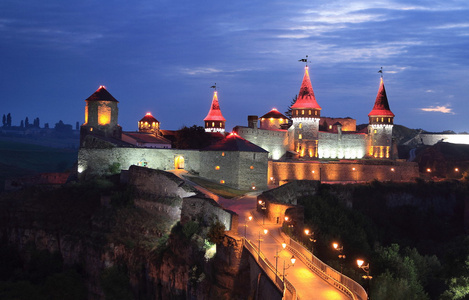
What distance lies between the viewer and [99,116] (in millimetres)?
47969

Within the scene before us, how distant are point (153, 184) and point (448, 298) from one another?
2076 centimetres

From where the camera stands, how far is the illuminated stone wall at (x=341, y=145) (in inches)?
2259

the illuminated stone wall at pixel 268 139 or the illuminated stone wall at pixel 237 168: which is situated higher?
the illuminated stone wall at pixel 268 139

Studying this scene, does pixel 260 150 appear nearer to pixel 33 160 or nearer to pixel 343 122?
pixel 343 122

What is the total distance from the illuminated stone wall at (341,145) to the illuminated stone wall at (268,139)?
15.4 feet

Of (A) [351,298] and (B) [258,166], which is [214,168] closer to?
(B) [258,166]

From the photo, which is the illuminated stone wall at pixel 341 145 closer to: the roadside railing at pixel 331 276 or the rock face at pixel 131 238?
the rock face at pixel 131 238

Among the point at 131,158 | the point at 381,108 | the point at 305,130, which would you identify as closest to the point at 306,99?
the point at 305,130

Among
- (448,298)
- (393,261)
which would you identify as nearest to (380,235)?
(393,261)

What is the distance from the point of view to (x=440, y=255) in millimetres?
39375

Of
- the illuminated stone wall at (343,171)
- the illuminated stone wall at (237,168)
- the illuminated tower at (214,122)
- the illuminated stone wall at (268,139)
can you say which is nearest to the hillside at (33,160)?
the illuminated tower at (214,122)

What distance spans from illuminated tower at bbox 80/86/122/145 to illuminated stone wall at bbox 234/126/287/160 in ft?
40.0

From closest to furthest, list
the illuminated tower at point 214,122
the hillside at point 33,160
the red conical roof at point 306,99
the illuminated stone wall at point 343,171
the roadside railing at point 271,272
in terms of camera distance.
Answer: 1. the roadside railing at point 271,272
2. the illuminated stone wall at point 343,171
3. the red conical roof at point 306,99
4. the illuminated tower at point 214,122
5. the hillside at point 33,160

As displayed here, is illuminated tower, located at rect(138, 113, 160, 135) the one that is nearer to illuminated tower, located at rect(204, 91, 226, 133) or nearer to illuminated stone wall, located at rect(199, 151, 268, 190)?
illuminated tower, located at rect(204, 91, 226, 133)
